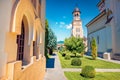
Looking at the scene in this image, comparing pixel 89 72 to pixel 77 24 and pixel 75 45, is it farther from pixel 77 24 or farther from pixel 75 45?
pixel 77 24

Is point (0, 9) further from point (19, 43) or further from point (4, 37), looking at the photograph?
point (19, 43)

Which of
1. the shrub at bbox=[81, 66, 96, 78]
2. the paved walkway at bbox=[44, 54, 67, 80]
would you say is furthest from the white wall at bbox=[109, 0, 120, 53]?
the shrub at bbox=[81, 66, 96, 78]

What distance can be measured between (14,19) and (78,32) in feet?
230

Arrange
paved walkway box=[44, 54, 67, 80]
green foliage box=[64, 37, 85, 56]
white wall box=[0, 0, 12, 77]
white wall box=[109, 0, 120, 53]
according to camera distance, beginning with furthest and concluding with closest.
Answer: green foliage box=[64, 37, 85, 56]
white wall box=[109, 0, 120, 53]
paved walkway box=[44, 54, 67, 80]
white wall box=[0, 0, 12, 77]

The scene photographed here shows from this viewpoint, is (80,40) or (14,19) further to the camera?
(80,40)

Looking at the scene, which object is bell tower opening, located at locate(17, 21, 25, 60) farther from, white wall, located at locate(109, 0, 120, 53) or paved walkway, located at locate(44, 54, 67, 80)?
white wall, located at locate(109, 0, 120, 53)

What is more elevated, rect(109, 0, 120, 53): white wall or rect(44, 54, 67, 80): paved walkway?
rect(109, 0, 120, 53): white wall

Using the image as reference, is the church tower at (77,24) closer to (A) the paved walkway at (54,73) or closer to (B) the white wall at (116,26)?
(B) the white wall at (116,26)

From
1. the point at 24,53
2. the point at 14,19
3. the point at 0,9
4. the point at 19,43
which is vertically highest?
the point at 0,9

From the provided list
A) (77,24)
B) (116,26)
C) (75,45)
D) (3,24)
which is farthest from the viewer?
(77,24)

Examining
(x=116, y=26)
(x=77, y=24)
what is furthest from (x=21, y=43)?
(x=77, y=24)

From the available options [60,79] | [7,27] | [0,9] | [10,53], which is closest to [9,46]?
A: [10,53]

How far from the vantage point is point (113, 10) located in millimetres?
27656

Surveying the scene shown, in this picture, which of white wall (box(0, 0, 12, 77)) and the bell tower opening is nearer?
white wall (box(0, 0, 12, 77))
